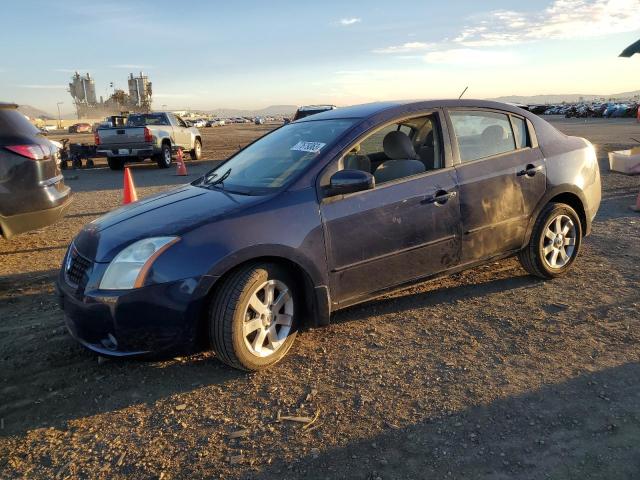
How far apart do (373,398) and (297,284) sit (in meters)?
0.93

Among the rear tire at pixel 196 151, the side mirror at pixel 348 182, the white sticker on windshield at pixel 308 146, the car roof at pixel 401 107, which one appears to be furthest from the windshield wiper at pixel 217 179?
the rear tire at pixel 196 151

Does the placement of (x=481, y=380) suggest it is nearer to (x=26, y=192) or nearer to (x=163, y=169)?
(x=26, y=192)

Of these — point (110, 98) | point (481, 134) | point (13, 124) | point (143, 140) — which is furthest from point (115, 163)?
point (110, 98)

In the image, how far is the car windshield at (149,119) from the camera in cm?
1790

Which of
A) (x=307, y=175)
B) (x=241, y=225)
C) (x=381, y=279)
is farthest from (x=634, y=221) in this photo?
(x=241, y=225)

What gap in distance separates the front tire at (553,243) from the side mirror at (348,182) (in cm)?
195

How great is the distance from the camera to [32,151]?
5.34 meters

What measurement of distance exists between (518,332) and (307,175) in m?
1.93

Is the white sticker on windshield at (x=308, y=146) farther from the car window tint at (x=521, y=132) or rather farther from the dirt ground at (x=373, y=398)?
the car window tint at (x=521, y=132)

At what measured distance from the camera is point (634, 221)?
7.02m

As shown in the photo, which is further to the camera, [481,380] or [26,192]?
[26,192]

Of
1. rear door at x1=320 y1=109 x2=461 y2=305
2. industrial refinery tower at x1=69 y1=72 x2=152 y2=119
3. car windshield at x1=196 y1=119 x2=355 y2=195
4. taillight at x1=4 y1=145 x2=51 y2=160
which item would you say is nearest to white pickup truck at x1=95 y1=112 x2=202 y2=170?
taillight at x1=4 y1=145 x2=51 y2=160

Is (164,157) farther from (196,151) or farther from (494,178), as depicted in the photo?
(494,178)

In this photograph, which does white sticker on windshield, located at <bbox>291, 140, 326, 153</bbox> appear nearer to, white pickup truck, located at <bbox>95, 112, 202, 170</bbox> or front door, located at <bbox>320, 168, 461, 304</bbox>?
front door, located at <bbox>320, 168, 461, 304</bbox>
